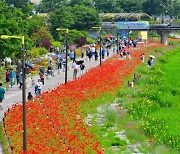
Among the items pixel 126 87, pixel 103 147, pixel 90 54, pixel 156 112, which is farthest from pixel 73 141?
pixel 90 54

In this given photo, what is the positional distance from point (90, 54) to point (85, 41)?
61.9 feet

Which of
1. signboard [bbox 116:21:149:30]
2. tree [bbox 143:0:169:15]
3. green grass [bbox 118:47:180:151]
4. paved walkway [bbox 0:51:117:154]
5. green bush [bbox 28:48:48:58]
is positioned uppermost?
tree [bbox 143:0:169:15]

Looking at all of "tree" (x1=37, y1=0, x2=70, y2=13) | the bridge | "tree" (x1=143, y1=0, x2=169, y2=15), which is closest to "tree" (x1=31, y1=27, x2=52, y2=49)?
the bridge

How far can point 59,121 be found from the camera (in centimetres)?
2391

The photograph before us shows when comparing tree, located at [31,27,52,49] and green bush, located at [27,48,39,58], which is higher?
tree, located at [31,27,52,49]

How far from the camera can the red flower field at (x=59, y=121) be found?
20.1 metres

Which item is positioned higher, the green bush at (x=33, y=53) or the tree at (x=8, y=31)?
the tree at (x=8, y=31)

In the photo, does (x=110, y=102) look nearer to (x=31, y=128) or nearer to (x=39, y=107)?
(x=39, y=107)

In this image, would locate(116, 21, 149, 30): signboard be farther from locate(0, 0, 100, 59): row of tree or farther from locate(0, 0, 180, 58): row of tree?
locate(0, 0, 100, 59): row of tree

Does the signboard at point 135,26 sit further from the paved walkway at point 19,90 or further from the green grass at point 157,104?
the paved walkway at point 19,90

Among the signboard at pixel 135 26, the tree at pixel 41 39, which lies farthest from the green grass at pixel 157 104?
the signboard at pixel 135 26

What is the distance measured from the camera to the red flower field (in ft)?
65.9

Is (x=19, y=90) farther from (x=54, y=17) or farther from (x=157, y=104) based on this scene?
(x=54, y=17)

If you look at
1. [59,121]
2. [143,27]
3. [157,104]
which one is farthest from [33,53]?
[143,27]
